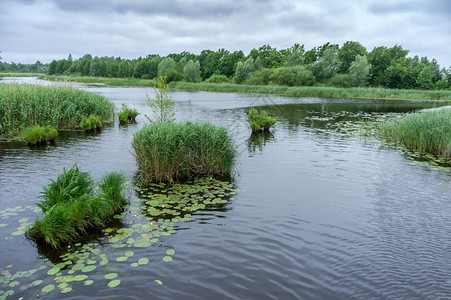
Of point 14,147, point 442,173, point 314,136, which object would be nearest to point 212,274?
point 442,173

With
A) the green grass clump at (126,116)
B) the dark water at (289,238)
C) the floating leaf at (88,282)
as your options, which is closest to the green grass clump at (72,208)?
the dark water at (289,238)

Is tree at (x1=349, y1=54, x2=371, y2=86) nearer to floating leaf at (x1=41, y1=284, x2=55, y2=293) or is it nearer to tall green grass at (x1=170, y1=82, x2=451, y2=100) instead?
tall green grass at (x1=170, y1=82, x2=451, y2=100)

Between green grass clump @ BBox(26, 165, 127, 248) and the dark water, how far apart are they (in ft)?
1.57

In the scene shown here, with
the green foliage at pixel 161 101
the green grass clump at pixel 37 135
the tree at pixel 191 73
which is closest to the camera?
the green foliage at pixel 161 101

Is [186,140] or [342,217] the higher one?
[186,140]

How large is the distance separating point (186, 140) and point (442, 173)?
10931mm

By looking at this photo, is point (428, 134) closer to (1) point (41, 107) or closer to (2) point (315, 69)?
(1) point (41, 107)

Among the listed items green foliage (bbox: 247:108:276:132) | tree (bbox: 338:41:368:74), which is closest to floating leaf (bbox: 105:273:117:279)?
green foliage (bbox: 247:108:276:132)

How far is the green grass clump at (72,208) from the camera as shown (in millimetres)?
7105

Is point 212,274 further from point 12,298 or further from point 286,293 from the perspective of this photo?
point 12,298

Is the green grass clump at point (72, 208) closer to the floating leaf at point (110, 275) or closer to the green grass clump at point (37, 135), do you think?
the floating leaf at point (110, 275)

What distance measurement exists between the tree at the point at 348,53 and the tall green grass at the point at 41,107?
10024cm

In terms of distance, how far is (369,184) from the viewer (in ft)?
39.9

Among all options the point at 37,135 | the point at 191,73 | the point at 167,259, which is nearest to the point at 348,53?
the point at 191,73
